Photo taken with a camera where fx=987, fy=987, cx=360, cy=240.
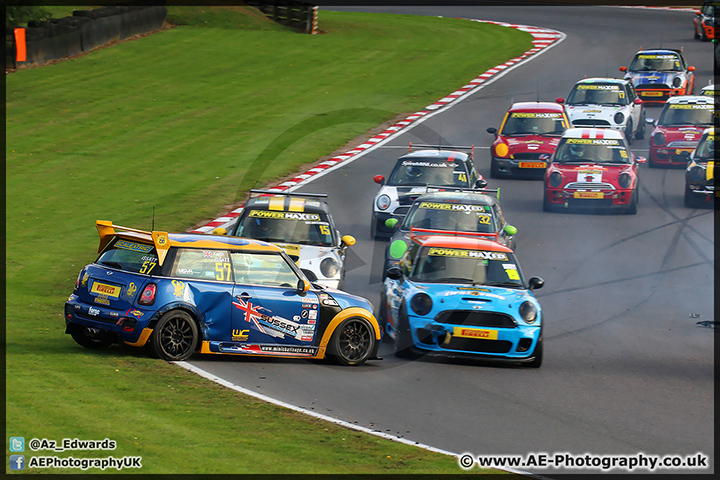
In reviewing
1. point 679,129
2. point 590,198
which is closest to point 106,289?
point 590,198

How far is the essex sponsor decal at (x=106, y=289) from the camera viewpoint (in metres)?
10.9

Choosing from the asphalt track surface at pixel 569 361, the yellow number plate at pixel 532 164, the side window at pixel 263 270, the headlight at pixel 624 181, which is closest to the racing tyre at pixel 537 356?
the asphalt track surface at pixel 569 361

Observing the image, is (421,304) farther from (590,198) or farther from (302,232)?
(590,198)

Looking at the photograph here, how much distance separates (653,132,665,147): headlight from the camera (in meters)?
24.2

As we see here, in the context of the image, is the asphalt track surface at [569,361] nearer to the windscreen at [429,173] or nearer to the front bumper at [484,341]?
the front bumper at [484,341]

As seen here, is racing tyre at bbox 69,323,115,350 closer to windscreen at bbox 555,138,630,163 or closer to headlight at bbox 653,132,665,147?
windscreen at bbox 555,138,630,163

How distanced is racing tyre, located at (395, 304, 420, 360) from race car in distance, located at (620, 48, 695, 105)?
20840mm

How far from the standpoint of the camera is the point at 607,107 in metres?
26.6

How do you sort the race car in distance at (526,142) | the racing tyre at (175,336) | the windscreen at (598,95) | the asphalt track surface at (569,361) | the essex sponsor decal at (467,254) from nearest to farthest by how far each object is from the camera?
1. the asphalt track surface at (569,361)
2. the racing tyre at (175,336)
3. the essex sponsor decal at (467,254)
4. the race car in distance at (526,142)
5. the windscreen at (598,95)

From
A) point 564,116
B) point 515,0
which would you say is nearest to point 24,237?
point 564,116

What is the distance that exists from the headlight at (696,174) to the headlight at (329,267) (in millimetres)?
9877

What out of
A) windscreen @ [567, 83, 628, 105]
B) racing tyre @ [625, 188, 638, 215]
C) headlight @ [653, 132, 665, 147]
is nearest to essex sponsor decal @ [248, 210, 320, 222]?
racing tyre @ [625, 188, 638, 215]

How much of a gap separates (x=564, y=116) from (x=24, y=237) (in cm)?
1294

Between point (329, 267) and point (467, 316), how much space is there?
10.2 feet
